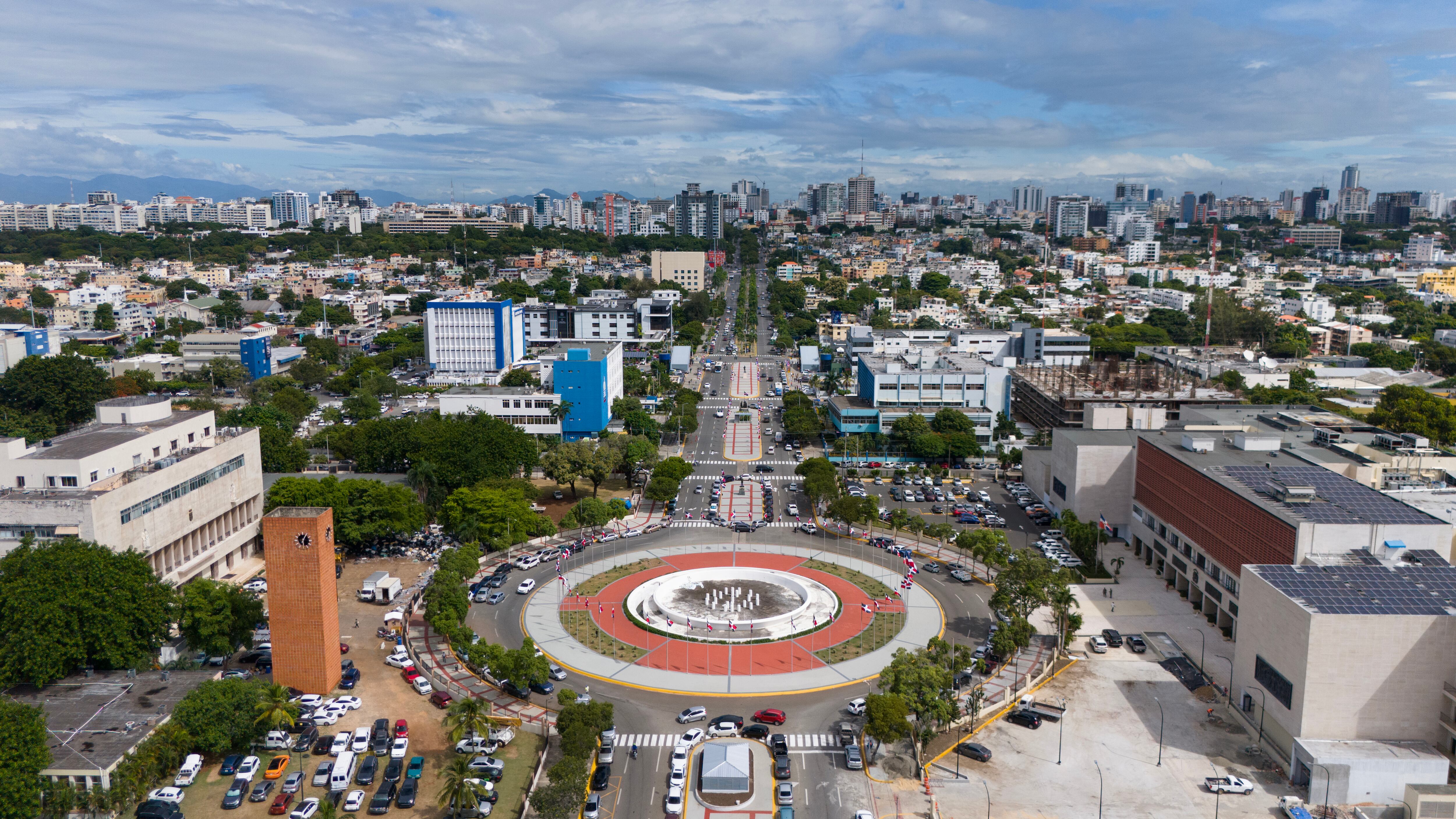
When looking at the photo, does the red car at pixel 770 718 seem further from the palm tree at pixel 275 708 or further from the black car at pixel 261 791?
the black car at pixel 261 791

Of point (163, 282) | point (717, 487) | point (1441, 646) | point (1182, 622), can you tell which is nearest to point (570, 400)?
point (717, 487)

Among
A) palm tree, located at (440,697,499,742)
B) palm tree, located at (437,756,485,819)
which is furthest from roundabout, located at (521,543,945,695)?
palm tree, located at (437,756,485,819)

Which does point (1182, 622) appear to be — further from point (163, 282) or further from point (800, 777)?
A: point (163, 282)

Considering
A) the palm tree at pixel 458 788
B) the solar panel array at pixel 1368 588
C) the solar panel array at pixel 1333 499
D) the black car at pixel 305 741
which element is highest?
the solar panel array at pixel 1333 499

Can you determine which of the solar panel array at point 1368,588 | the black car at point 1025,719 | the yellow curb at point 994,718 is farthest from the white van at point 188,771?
the solar panel array at point 1368,588

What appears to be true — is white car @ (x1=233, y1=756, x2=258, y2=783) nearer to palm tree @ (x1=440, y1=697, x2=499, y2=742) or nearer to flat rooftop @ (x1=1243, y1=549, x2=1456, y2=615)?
palm tree @ (x1=440, y1=697, x2=499, y2=742)

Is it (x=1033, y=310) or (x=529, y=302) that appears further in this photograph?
(x=1033, y=310)
